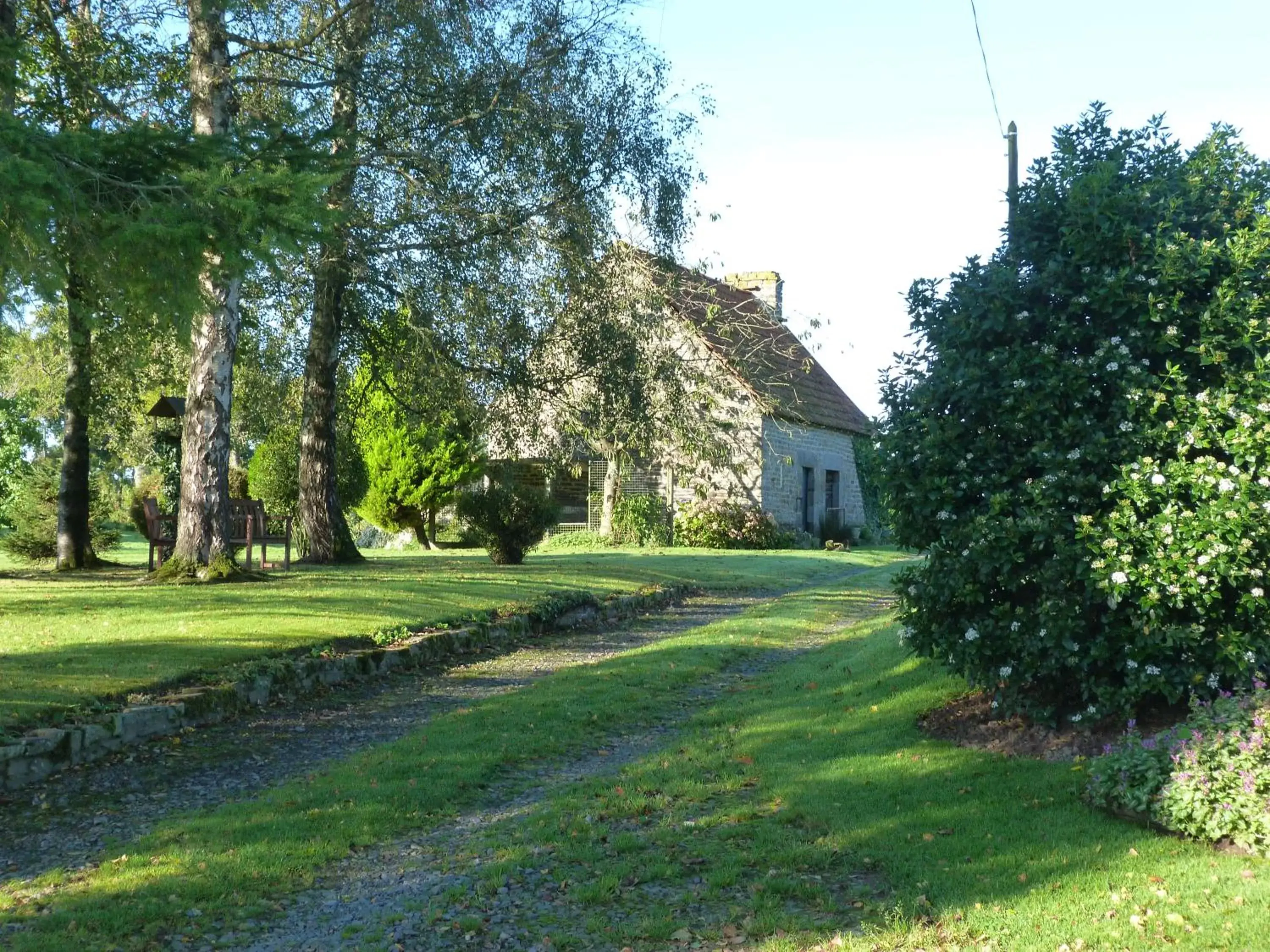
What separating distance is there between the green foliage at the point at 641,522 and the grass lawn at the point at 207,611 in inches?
313

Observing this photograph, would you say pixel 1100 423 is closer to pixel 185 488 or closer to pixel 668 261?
pixel 185 488

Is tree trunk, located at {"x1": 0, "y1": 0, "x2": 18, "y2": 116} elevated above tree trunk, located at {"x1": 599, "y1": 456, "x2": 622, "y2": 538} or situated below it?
above

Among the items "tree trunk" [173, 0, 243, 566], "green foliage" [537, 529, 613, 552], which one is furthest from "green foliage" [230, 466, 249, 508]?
"tree trunk" [173, 0, 243, 566]

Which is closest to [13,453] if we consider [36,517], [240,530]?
[36,517]

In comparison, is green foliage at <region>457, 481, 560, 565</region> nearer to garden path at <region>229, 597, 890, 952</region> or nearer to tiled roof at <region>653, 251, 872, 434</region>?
tiled roof at <region>653, 251, 872, 434</region>

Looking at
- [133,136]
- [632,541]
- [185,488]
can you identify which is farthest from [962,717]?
[632,541]

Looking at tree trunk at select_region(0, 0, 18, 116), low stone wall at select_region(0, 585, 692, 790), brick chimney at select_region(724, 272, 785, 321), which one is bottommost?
low stone wall at select_region(0, 585, 692, 790)

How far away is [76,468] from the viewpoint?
56.9 feet

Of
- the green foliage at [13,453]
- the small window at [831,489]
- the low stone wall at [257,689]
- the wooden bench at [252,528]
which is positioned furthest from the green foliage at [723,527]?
the green foliage at [13,453]

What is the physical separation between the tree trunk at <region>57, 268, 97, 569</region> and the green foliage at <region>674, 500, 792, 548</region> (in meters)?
15.2

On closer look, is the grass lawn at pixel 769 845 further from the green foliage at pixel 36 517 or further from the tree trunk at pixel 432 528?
the tree trunk at pixel 432 528

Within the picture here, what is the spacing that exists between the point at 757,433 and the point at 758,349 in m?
3.15

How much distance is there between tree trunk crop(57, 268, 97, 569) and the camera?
16.9 metres

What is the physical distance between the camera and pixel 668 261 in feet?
62.0
